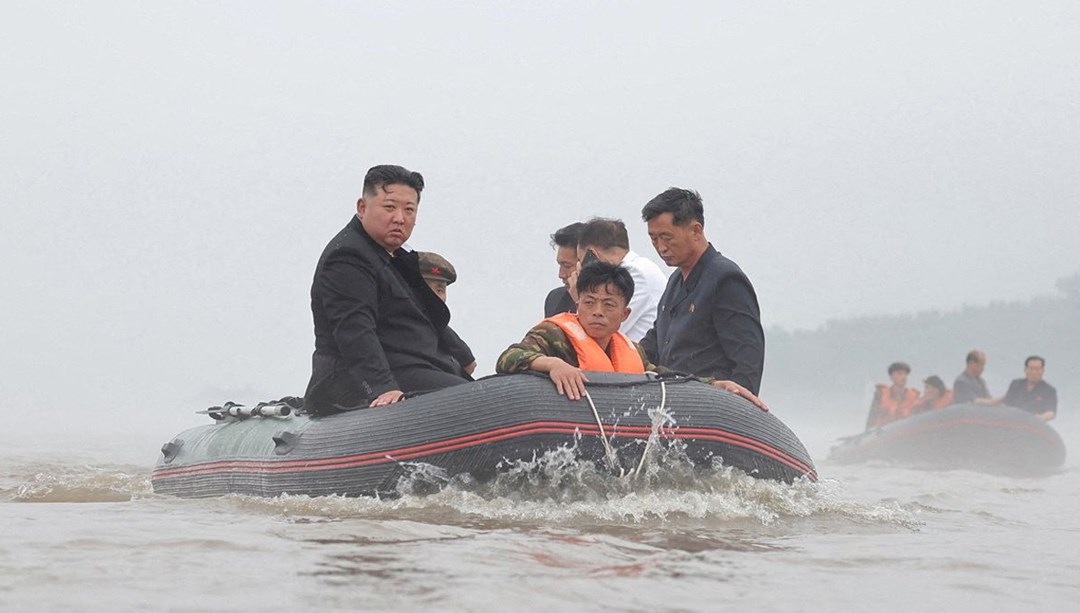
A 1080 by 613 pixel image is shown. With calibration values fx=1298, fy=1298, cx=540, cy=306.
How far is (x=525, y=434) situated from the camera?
493cm

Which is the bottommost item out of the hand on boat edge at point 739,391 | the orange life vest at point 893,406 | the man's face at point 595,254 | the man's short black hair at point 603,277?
the hand on boat edge at point 739,391

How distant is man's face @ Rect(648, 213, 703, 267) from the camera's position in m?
6.04

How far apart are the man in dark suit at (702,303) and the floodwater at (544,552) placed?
2.34 ft

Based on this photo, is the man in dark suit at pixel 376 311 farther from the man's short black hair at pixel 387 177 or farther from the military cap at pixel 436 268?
the military cap at pixel 436 268

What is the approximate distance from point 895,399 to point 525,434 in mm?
14986

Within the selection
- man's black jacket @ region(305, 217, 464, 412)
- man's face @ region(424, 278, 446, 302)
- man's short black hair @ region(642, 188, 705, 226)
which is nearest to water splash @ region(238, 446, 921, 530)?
man's black jacket @ region(305, 217, 464, 412)

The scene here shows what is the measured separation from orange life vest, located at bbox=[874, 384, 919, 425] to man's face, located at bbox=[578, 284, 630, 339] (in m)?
14.1

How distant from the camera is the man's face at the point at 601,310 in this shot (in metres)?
5.48

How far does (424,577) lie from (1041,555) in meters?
2.38

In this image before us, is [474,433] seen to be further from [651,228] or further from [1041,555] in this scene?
[1041,555]

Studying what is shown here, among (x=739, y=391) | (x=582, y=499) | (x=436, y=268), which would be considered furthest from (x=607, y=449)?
(x=436, y=268)

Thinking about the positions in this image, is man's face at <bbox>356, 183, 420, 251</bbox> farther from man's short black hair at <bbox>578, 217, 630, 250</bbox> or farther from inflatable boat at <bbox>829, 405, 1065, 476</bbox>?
inflatable boat at <bbox>829, 405, 1065, 476</bbox>

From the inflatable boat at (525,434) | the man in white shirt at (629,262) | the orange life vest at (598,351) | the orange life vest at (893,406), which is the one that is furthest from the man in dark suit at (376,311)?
the orange life vest at (893,406)

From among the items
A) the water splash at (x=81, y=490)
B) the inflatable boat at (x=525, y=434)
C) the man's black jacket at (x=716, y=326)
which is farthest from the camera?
the water splash at (x=81, y=490)
